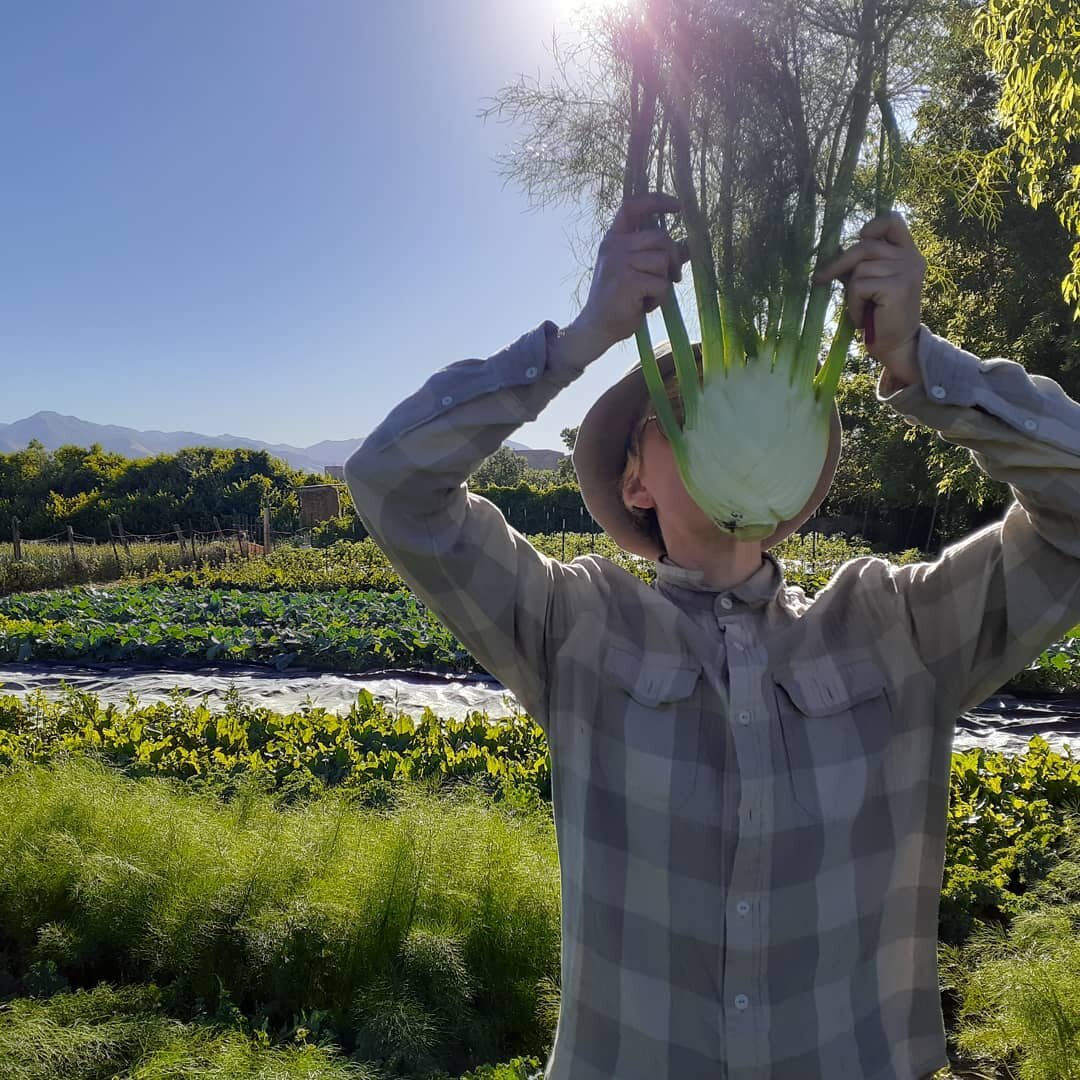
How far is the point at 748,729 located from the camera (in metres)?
1.14

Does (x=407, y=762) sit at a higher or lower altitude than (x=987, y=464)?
lower

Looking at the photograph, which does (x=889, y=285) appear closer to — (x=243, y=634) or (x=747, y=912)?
(x=747, y=912)

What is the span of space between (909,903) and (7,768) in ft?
13.4

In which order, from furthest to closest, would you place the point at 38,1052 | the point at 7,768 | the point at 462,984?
the point at 7,768, the point at 462,984, the point at 38,1052

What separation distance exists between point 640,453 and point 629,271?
0.36m

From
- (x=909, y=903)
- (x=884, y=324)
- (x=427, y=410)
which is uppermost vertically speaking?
(x=884, y=324)

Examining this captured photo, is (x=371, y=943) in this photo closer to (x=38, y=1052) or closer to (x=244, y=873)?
(x=244, y=873)

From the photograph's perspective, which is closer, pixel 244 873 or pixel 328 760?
pixel 244 873

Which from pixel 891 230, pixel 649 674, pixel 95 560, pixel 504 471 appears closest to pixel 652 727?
pixel 649 674

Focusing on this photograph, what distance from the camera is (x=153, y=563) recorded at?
17.0 m

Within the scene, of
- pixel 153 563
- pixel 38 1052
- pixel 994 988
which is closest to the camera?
pixel 38 1052

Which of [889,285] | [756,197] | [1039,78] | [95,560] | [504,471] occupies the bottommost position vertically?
[95,560]

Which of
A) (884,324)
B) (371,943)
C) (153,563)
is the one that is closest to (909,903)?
(884,324)

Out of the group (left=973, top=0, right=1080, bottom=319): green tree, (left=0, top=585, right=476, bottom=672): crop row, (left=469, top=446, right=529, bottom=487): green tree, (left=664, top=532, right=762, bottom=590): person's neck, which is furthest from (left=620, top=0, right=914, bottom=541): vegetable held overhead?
(left=469, top=446, right=529, bottom=487): green tree
